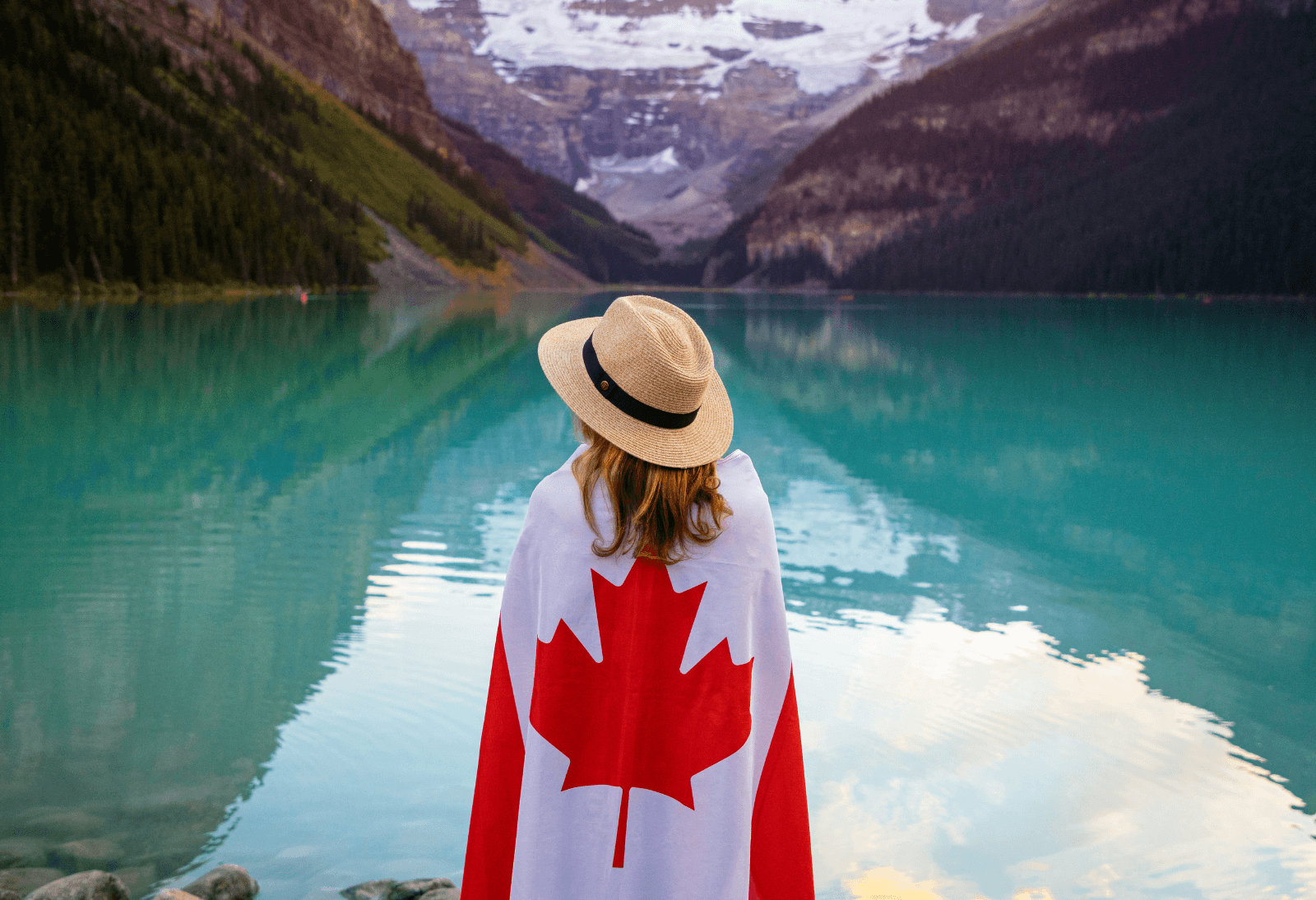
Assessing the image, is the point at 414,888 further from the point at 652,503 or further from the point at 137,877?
the point at 652,503

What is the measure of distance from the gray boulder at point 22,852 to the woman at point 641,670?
11.9 ft

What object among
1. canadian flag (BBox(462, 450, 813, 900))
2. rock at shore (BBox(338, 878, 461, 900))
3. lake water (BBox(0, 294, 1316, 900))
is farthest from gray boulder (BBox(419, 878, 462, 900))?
canadian flag (BBox(462, 450, 813, 900))

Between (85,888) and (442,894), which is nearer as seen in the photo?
(85,888)

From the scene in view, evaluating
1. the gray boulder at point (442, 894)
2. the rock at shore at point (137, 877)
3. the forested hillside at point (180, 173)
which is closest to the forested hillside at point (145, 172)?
the forested hillside at point (180, 173)

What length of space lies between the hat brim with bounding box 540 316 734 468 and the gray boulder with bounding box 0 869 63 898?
4.09m

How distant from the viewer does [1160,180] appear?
196 meters

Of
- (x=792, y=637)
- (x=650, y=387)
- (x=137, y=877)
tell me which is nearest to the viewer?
(x=650, y=387)

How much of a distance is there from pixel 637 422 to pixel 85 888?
12.1 feet

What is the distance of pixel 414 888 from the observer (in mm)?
4828

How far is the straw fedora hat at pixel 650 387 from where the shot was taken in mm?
2477

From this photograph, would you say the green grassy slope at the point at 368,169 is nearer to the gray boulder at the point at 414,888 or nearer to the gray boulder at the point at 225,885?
the gray boulder at the point at 225,885

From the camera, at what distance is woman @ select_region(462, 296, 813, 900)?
2.54m

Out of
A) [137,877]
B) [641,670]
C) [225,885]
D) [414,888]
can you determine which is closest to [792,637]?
[414,888]

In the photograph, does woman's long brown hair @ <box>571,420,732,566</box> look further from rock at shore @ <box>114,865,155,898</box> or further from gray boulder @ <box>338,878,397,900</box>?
rock at shore @ <box>114,865,155,898</box>
